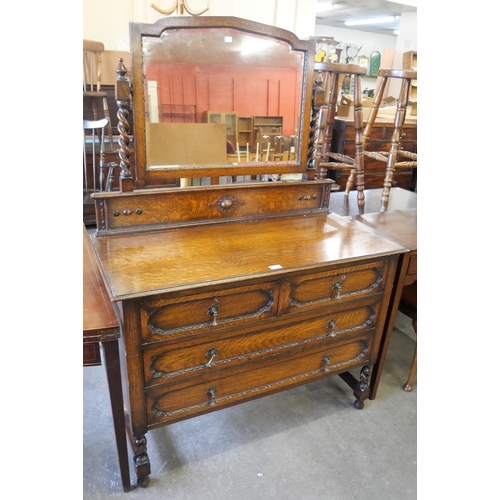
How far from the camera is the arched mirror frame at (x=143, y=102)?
48.9 inches

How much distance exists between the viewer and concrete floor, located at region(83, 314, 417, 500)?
55.0 inches

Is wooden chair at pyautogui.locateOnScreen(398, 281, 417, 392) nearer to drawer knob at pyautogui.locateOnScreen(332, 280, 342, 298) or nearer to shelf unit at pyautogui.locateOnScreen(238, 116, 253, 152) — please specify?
drawer knob at pyautogui.locateOnScreen(332, 280, 342, 298)

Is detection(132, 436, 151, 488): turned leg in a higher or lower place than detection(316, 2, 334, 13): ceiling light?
lower

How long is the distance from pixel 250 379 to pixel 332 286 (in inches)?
16.9

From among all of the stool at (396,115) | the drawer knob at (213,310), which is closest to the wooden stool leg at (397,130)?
the stool at (396,115)

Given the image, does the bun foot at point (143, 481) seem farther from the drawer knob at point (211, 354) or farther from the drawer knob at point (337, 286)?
the drawer knob at point (337, 286)

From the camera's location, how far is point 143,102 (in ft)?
4.21

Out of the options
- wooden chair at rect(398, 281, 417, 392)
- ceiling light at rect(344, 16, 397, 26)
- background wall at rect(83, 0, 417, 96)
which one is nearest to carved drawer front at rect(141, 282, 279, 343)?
wooden chair at rect(398, 281, 417, 392)

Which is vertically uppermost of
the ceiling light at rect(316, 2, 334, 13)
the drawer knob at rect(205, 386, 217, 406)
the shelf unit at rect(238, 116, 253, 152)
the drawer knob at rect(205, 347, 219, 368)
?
the ceiling light at rect(316, 2, 334, 13)

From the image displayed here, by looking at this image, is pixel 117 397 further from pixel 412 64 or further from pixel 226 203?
pixel 412 64

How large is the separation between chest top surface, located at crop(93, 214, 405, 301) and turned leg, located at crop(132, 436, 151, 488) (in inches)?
21.9

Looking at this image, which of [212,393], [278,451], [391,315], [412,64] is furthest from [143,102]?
[412,64]

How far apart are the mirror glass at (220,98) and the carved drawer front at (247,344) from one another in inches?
23.9
